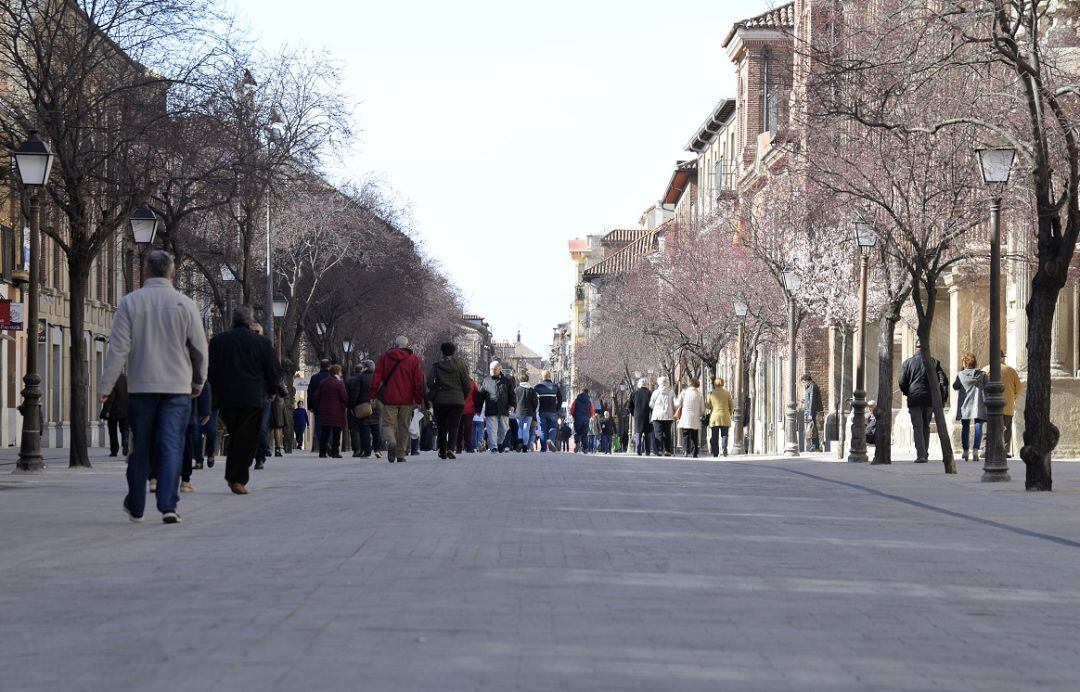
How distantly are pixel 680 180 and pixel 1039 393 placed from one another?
3335 inches

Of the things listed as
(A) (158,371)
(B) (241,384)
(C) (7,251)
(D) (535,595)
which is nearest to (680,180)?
(C) (7,251)

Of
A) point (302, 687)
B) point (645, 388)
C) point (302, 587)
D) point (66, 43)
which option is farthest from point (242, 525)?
point (645, 388)

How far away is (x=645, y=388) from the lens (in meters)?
43.1

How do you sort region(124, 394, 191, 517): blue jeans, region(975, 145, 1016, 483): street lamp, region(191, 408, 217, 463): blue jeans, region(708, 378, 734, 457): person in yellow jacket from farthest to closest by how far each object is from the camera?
1. region(708, 378, 734, 457): person in yellow jacket
2. region(191, 408, 217, 463): blue jeans
3. region(975, 145, 1016, 483): street lamp
4. region(124, 394, 191, 517): blue jeans

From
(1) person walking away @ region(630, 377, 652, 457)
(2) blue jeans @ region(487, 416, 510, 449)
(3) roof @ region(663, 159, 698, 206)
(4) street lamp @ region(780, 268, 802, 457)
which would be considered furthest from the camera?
(3) roof @ region(663, 159, 698, 206)

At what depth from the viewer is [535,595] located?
28.9 feet

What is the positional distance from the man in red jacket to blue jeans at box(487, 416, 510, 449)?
1047 cm

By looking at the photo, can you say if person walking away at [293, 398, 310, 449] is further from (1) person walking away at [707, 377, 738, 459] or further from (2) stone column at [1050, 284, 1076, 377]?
(2) stone column at [1050, 284, 1076, 377]

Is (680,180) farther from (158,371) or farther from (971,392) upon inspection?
(158,371)

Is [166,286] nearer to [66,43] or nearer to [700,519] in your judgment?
[700,519]

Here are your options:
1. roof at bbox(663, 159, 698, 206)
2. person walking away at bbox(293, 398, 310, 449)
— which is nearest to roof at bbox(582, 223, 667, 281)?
roof at bbox(663, 159, 698, 206)

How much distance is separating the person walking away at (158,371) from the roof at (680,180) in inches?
3383

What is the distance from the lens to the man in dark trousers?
1756 centimetres

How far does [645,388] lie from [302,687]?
3708 centimetres
